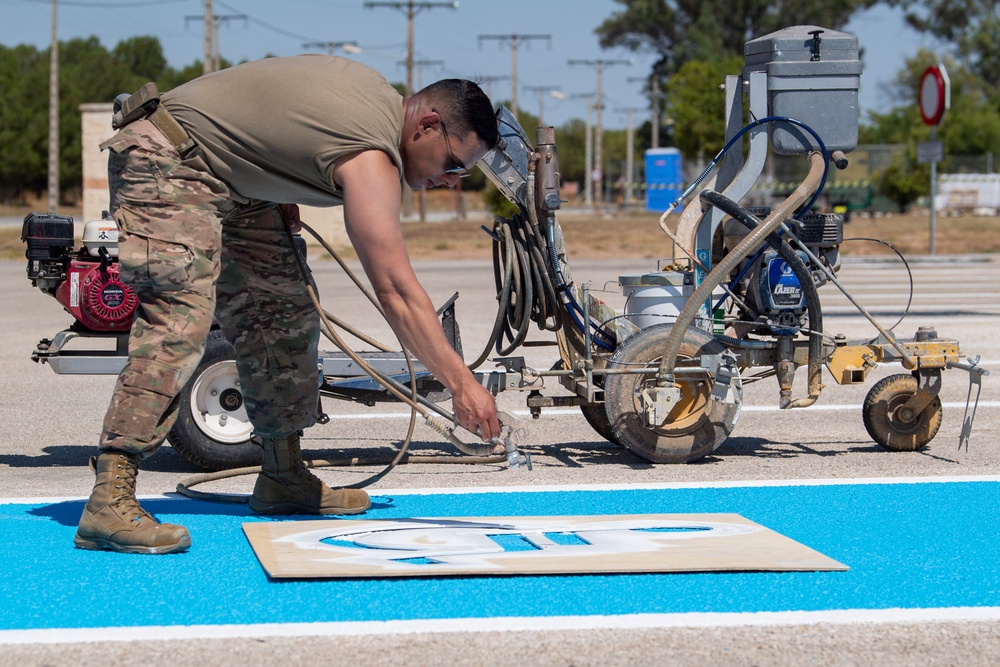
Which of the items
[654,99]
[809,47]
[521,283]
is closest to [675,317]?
[521,283]

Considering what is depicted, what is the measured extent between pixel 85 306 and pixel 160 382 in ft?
6.45

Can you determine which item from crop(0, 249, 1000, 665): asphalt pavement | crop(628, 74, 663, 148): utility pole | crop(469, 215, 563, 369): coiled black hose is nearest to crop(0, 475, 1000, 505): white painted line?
crop(0, 249, 1000, 665): asphalt pavement

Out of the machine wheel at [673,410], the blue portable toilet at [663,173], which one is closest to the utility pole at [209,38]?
the blue portable toilet at [663,173]

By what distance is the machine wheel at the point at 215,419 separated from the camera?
5801mm

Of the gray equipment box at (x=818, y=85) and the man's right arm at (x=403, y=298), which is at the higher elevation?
the gray equipment box at (x=818, y=85)

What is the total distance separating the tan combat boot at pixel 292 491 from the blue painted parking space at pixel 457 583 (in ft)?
0.35

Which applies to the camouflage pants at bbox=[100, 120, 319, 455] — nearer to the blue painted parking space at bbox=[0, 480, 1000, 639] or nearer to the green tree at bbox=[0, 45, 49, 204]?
the blue painted parking space at bbox=[0, 480, 1000, 639]

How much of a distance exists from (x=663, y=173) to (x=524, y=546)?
52609 mm

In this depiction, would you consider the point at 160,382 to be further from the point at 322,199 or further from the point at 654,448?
the point at 654,448

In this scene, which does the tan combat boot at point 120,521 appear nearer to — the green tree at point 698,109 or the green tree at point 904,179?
the green tree at point 904,179

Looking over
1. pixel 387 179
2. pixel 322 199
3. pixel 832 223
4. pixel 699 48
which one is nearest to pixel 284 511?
pixel 322 199

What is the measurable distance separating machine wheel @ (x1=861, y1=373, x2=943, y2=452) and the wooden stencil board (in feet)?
5.74

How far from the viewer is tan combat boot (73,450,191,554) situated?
169 inches

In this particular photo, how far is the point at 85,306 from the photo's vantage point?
6020 mm
